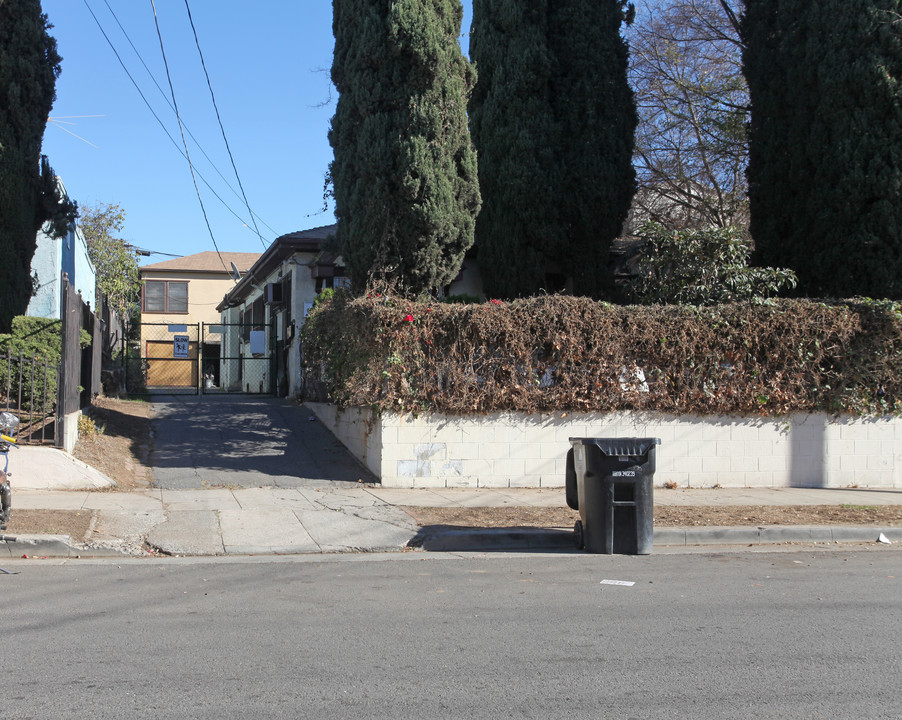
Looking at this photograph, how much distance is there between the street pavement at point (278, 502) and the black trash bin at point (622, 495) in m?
0.60

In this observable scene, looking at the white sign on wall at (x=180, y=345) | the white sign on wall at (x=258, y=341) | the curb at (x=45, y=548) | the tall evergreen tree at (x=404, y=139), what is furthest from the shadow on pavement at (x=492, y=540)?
the white sign on wall at (x=258, y=341)

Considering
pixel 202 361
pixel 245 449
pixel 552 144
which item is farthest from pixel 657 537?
pixel 202 361

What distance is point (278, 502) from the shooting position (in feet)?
34.3

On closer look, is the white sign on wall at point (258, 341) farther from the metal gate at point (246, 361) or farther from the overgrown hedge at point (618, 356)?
the overgrown hedge at point (618, 356)

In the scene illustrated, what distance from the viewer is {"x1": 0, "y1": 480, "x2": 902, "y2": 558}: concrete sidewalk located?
8.43 metres

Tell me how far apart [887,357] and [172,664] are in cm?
1197

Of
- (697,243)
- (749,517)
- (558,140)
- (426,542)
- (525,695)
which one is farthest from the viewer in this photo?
(558,140)

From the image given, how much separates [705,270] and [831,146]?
394 centimetres

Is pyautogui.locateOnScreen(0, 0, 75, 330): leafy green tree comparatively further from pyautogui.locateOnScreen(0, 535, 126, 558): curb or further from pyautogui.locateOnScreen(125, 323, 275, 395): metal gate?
pyautogui.locateOnScreen(0, 535, 126, 558): curb

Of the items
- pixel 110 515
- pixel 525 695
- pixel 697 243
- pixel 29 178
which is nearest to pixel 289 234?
pixel 29 178

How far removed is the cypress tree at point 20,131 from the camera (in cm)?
1331

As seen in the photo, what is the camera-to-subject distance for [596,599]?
6570 mm

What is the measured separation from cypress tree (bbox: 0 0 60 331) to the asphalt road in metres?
7.45

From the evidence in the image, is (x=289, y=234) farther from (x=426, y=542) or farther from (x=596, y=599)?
(x=596, y=599)
